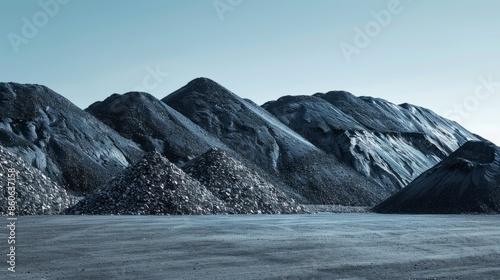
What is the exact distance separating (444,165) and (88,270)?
23.1m

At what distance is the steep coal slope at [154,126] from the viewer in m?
33.6

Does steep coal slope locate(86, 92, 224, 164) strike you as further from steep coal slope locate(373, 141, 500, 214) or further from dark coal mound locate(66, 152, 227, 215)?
steep coal slope locate(373, 141, 500, 214)

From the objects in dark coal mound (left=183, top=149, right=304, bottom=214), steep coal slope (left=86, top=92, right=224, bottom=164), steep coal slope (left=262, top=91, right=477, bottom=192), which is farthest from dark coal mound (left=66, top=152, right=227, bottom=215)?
steep coal slope (left=262, top=91, right=477, bottom=192)

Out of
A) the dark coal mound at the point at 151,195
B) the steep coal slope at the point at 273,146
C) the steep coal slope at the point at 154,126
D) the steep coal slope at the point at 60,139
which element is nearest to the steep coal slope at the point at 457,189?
the steep coal slope at the point at 273,146

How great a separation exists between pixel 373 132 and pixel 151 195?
30.8 meters

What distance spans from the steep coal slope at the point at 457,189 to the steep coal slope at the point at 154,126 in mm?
12274

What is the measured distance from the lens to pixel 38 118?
30.8 m

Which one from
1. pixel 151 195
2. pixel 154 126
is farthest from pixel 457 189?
pixel 154 126

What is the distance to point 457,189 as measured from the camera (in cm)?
2555

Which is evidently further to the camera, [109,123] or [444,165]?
[109,123]

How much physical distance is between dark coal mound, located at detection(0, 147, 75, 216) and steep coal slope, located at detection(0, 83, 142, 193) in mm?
7072

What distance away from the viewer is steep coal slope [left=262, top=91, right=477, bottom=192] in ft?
133

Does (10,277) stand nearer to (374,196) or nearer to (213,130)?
(374,196)

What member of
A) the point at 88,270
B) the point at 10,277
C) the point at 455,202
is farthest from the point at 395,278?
the point at 455,202
